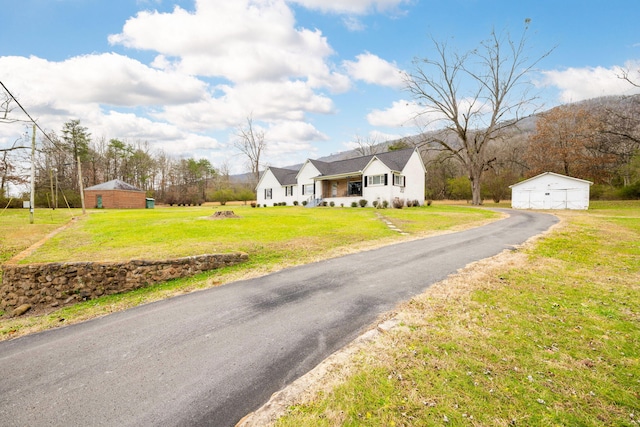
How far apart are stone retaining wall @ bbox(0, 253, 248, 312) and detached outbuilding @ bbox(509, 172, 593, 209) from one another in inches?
1433

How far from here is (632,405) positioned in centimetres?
246

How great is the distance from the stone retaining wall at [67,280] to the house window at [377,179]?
75.9 ft

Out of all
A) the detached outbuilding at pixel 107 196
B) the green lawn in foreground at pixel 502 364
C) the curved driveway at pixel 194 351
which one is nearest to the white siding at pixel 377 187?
the curved driveway at pixel 194 351

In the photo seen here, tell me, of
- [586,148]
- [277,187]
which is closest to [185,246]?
[277,187]

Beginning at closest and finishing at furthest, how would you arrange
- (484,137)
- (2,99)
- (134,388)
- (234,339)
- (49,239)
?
(134,388)
(234,339)
(49,239)
(2,99)
(484,137)

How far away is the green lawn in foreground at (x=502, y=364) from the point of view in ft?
7.91

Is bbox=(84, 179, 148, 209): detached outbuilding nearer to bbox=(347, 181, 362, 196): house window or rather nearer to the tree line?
bbox=(347, 181, 362, 196): house window

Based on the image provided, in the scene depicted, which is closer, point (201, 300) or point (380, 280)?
point (201, 300)

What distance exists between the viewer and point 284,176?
38.9 metres

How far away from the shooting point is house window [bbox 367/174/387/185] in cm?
2723

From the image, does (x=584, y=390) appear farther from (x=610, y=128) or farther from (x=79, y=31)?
(x=610, y=128)

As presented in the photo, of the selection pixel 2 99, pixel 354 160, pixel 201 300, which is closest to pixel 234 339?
pixel 201 300

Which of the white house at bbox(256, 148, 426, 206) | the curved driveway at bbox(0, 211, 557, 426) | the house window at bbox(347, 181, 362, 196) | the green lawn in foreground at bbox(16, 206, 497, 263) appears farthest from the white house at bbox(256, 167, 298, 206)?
the curved driveway at bbox(0, 211, 557, 426)

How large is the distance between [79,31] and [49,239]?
9.41 metres
